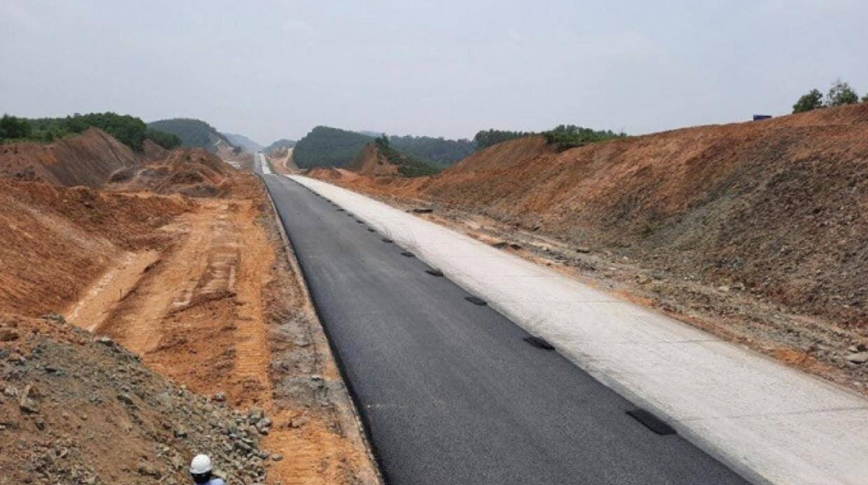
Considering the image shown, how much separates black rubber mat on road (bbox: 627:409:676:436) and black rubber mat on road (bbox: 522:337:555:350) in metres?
2.66

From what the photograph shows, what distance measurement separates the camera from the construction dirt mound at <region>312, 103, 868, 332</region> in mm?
14398

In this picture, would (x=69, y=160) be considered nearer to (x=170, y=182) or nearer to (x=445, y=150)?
(x=170, y=182)

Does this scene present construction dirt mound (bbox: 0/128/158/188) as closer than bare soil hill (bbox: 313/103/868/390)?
No

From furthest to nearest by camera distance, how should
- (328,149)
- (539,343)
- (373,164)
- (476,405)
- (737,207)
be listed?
(328,149) < (373,164) < (737,207) < (539,343) < (476,405)

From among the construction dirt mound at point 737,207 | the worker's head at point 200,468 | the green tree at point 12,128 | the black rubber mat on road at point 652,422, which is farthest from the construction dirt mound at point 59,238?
the green tree at point 12,128

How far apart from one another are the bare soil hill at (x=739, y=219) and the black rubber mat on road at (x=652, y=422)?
4960 millimetres

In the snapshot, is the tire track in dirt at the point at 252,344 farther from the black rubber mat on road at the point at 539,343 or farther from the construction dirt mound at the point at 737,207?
the construction dirt mound at the point at 737,207

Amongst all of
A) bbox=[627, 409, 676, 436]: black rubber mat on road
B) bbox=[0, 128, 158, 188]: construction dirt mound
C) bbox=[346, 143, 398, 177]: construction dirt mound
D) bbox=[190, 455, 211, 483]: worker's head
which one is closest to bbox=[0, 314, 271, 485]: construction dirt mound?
bbox=[190, 455, 211, 483]: worker's head

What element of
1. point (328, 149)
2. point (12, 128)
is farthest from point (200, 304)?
point (328, 149)

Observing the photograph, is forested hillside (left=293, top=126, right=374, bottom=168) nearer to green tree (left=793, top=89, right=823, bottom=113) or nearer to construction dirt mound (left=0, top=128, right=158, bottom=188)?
construction dirt mound (left=0, top=128, right=158, bottom=188)

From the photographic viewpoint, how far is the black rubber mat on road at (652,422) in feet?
25.1

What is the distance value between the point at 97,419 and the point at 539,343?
746 cm

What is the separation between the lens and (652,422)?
787 cm

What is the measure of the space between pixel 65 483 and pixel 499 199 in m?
33.8
